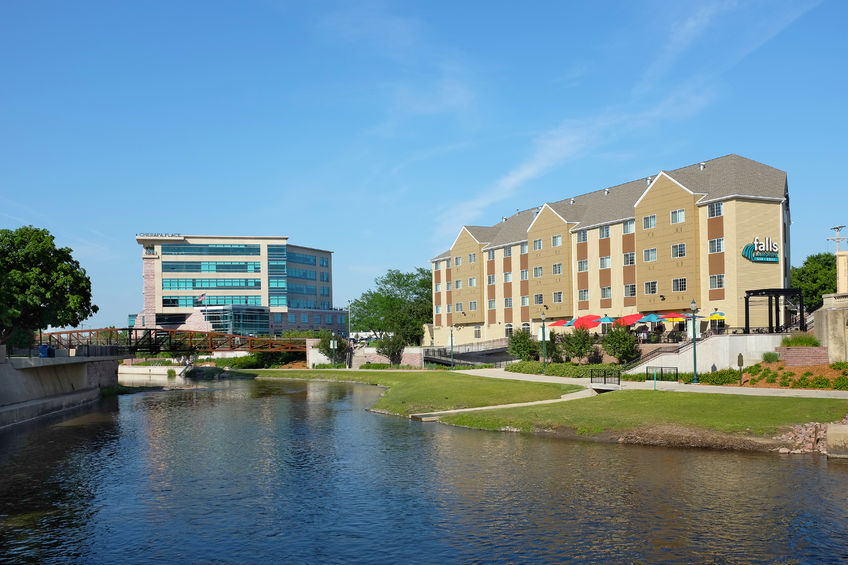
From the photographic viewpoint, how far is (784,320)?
207 feet

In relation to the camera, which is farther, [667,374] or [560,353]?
[560,353]

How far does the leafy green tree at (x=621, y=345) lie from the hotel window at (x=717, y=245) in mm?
12439

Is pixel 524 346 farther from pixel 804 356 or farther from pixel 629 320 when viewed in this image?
pixel 804 356

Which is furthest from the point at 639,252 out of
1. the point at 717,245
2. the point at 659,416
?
the point at 659,416

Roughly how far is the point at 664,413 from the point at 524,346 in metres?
35.7

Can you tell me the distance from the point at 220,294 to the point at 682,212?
11280 centimetres

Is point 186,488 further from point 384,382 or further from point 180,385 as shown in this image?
point 180,385

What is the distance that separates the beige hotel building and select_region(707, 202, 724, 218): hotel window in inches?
3.7

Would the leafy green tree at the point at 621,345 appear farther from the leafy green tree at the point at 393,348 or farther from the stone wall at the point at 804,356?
the leafy green tree at the point at 393,348

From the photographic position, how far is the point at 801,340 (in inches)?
1807

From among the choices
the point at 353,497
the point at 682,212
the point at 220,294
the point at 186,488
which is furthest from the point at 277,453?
the point at 220,294

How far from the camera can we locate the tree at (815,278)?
94875 millimetres

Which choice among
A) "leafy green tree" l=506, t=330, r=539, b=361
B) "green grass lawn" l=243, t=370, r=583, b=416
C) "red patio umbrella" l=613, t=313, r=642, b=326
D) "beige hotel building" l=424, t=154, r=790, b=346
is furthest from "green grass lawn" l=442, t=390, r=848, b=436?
"leafy green tree" l=506, t=330, r=539, b=361

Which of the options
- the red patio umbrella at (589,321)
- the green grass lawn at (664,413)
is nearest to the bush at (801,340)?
the green grass lawn at (664,413)
